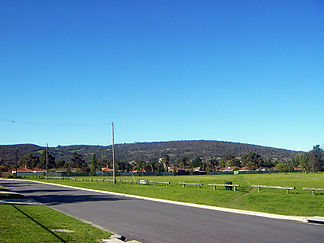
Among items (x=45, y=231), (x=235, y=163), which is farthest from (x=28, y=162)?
(x=45, y=231)

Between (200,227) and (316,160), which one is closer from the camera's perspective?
(200,227)

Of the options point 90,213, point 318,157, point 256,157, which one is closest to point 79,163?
point 256,157

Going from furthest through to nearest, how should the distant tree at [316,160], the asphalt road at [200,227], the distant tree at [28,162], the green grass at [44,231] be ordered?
1. the distant tree at [28,162]
2. the distant tree at [316,160]
3. the asphalt road at [200,227]
4. the green grass at [44,231]

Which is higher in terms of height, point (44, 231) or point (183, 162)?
point (44, 231)

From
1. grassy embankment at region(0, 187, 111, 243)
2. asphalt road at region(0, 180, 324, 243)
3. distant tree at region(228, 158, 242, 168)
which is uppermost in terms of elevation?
grassy embankment at region(0, 187, 111, 243)

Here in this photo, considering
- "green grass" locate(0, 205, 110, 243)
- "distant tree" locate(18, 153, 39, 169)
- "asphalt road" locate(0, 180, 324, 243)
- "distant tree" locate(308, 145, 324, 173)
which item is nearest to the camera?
"green grass" locate(0, 205, 110, 243)

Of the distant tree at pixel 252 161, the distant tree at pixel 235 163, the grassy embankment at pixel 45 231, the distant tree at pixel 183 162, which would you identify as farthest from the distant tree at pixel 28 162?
the grassy embankment at pixel 45 231

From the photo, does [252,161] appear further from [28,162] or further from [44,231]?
[44,231]

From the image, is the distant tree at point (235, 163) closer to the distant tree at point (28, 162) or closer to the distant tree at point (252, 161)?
the distant tree at point (252, 161)

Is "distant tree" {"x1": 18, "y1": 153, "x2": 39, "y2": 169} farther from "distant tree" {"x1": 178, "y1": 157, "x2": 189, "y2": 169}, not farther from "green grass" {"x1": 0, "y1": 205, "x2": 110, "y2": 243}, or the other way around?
"green grass" {"x1": 0, "y1": 205, "x2": 110, "y2": 243}

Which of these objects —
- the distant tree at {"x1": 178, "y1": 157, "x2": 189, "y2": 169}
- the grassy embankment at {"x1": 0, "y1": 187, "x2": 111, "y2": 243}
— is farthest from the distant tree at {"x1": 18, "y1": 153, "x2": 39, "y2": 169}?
the grassy embankment at {"x1": 0, "y1": 187, "x2": 111, "y2": 243}

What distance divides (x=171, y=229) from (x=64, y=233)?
163 inches

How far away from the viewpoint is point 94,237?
36.9 feet

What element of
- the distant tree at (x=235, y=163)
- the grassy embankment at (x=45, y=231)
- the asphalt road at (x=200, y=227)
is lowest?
the distant tree at (x=235, y=163)
